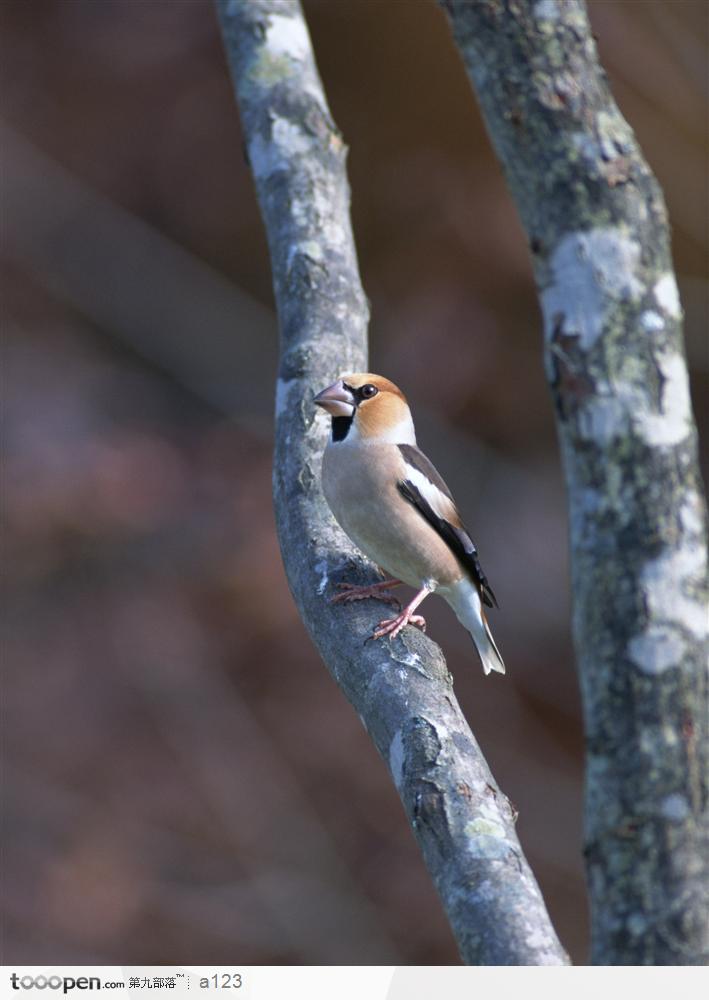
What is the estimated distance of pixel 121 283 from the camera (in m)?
6.52

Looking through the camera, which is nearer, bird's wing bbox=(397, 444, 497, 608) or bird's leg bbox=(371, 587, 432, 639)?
bird's leg bbox=(371, 587, 432, 639)

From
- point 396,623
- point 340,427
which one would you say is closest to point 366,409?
point 340,427

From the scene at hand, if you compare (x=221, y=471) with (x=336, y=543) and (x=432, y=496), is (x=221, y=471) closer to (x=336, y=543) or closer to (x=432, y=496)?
(x=432, y=496)

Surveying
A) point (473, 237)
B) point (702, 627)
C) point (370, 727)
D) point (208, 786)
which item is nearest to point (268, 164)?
point (370, 727)

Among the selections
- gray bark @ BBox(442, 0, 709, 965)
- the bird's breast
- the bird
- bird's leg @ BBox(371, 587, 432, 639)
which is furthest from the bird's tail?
gray bark @ BBox(442, 0, 709, 965)

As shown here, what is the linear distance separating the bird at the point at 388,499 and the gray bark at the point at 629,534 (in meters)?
1.11

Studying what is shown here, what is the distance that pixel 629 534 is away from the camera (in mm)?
1194

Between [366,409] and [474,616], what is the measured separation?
79 cm

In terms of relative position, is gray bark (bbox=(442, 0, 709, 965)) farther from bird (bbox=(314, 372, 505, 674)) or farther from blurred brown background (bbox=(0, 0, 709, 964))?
blurred brown background (bbox=(0, 0, 709, 964))

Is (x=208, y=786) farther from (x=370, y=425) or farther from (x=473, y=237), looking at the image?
(x=370, y=425)

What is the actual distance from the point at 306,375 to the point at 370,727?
97 cm

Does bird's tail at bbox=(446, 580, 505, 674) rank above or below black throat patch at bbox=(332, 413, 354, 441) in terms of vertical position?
below

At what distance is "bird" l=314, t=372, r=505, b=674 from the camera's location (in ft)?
8.38
